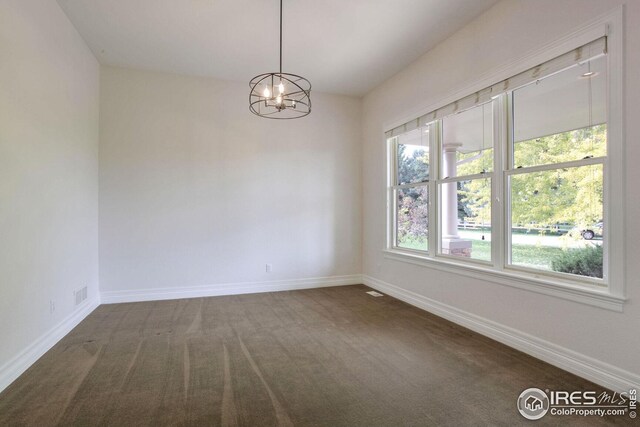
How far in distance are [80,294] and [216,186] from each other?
217cm

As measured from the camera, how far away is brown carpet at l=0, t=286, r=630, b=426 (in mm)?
2080

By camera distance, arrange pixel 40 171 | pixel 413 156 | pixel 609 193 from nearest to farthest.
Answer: pixel 609 193
pixel 40 171
pixel 413 156

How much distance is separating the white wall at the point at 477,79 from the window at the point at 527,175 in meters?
0.17

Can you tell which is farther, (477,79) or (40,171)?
(477,79)

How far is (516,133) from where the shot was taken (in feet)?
10.5

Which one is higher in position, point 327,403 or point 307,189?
point 307,189

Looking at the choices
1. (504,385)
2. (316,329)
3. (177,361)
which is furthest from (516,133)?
(177,361)

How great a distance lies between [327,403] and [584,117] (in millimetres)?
2901

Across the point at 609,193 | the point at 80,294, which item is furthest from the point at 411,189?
the point at 80,294

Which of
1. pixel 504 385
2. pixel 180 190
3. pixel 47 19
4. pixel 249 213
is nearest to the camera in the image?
pixel 504 385

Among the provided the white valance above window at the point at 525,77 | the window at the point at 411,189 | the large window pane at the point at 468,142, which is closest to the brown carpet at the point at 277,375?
the window at the point at 411,189

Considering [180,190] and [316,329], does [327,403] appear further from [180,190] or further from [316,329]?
[180,190]

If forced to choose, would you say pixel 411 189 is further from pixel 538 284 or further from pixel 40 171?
pixel 40 171

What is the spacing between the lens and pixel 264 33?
3811mm
